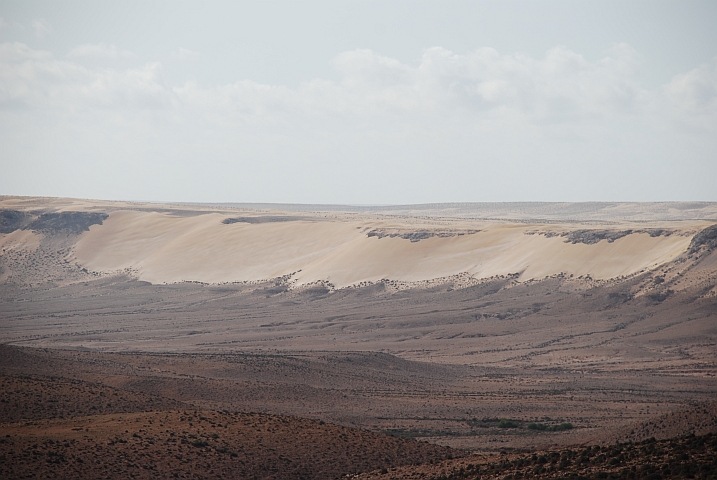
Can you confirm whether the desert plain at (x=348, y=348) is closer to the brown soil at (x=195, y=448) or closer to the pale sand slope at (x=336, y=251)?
the brown soil at (x=195, y=448)

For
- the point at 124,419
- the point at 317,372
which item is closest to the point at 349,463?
the point at 124,419

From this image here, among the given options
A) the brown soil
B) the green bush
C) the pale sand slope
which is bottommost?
the green bush

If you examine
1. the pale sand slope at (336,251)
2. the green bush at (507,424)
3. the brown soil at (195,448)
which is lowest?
the green bush at (507,424)

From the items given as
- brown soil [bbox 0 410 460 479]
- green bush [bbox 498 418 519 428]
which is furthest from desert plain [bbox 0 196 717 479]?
green bush [bbox 498 418 519 428]

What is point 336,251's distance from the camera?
7550 cm

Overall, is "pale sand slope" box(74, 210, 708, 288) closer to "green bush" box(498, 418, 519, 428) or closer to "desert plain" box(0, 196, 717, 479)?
"desert plain" box(0, 196, 717, 479)

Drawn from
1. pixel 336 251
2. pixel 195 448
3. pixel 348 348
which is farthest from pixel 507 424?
pixel 336 251

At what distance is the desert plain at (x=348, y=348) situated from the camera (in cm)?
2114

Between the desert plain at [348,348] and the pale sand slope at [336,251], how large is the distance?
0.27 meters

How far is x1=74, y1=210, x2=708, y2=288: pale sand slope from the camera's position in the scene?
61.3m

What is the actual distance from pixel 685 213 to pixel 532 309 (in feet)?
396

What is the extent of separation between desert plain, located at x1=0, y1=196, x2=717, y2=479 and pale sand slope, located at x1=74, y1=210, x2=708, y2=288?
27 cm

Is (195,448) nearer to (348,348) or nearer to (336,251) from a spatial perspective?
(348,348)

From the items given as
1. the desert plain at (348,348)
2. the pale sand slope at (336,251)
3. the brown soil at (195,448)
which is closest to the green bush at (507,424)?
the desert plain at (348,348)
